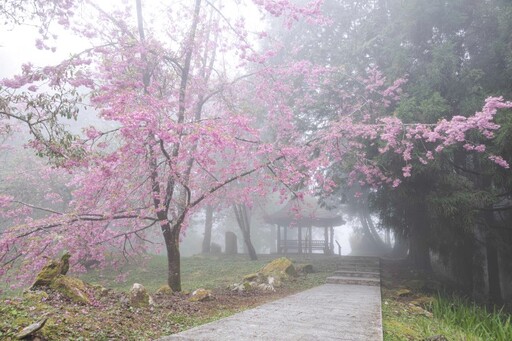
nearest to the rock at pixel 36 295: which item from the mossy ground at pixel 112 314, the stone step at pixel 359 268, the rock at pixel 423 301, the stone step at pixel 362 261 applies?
the mossy ground at pixel 112 314

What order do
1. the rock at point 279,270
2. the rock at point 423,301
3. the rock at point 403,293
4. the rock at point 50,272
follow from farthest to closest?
1. the rock at point 279,270
2. the rock at point 403,293
3. the rock at point 423,301
4. the rock at point 50,272

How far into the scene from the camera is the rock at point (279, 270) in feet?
35.7

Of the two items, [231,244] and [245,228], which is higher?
[245,228]

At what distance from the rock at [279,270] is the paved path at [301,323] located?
3.95 metres

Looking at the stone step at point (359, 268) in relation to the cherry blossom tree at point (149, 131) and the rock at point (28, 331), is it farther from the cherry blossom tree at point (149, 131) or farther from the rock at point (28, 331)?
the rock at point (28, 331)

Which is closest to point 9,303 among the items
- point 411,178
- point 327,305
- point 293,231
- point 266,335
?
point 266,335

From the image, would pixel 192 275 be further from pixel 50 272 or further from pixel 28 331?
pixel 28 331

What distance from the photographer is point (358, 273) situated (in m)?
11.6

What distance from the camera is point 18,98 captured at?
14.6 feet

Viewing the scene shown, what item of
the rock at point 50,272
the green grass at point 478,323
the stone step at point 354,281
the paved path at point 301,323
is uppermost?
the rock at point 50,272

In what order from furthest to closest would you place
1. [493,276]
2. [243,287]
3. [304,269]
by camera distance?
[304,269] < [493,276] < [243,287]

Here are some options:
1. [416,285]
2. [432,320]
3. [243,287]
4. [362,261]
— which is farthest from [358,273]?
[432,320]

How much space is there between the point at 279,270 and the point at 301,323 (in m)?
6.79

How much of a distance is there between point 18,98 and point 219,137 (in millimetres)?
2909
